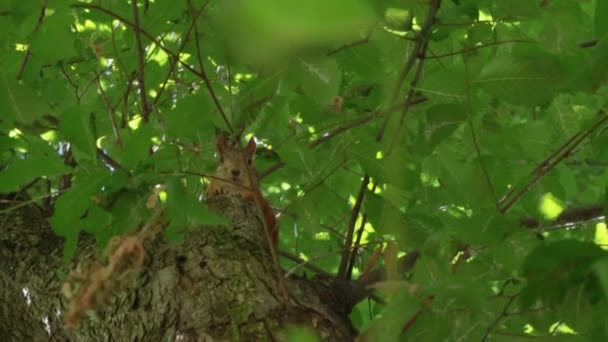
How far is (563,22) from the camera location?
1.50 m

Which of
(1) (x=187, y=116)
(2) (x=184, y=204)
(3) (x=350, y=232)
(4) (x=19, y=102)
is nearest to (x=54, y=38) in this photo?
(4) (x=19, y=102)

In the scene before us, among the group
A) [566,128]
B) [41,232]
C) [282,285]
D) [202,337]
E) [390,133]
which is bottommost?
[202,337]

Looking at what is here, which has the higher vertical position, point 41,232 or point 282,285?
point 41,232

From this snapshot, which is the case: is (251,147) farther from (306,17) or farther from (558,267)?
(306,17)

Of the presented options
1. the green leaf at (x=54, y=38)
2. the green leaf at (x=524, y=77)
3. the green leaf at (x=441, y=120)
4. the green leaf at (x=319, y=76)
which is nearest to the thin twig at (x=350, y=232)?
the green leaf at (x=441, y=120)

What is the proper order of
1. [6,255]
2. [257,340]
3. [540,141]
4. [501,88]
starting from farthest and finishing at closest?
[6,255]
[540,141]
[257,340]
[501,88]

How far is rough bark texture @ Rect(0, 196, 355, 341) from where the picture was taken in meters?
1.55

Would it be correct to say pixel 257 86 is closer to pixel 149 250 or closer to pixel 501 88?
pixel 501 88

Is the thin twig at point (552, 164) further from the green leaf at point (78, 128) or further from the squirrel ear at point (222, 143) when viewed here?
the green leaf at point (78, 128)

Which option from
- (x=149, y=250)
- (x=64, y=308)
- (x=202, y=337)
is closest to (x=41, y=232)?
(x=64, y=308)

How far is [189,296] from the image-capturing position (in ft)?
5.32

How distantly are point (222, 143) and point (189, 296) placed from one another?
45 cm

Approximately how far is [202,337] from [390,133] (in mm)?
626

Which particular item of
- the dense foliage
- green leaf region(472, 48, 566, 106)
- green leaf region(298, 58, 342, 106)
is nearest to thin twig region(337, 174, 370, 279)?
the dense foliage
